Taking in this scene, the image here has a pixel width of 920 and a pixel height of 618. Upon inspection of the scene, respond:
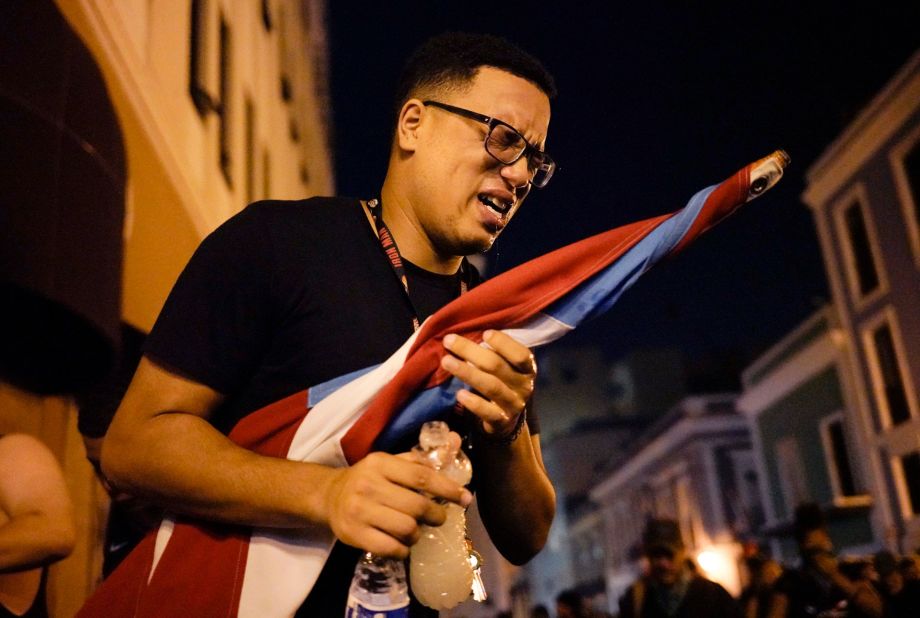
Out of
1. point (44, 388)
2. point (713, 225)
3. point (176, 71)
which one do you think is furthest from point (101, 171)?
point (713, 225)

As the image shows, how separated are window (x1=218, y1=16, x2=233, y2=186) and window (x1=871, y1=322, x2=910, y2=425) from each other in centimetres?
1629

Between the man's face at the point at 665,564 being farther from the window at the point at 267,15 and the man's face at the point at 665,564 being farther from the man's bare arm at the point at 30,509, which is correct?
the window at the point at 267,15

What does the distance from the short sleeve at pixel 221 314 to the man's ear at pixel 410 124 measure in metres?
0.63

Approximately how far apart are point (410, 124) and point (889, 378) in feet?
66.7

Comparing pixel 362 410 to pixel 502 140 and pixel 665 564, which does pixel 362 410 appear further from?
pixel 665 564

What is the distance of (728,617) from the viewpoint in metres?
6.28

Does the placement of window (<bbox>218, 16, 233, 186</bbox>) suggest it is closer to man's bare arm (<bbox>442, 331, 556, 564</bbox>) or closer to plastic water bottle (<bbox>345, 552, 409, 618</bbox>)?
man's bare arm (<bbox>442, 331, 556, 564</bbox>)

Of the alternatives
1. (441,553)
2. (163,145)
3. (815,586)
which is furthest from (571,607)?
(441,553)

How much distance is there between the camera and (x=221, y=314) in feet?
5.65

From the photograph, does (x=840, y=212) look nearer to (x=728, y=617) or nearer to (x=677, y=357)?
(x=728, y=617)

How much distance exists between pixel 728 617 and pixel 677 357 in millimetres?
52274

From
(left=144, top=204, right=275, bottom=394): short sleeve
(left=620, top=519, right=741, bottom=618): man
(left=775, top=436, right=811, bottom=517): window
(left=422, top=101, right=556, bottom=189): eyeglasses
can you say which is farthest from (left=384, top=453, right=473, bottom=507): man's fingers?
(left=775, top=436, right=811, bottom=517): window

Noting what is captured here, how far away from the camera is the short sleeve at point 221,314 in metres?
1.69

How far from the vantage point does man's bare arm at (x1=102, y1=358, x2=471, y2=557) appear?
55.7 inches
